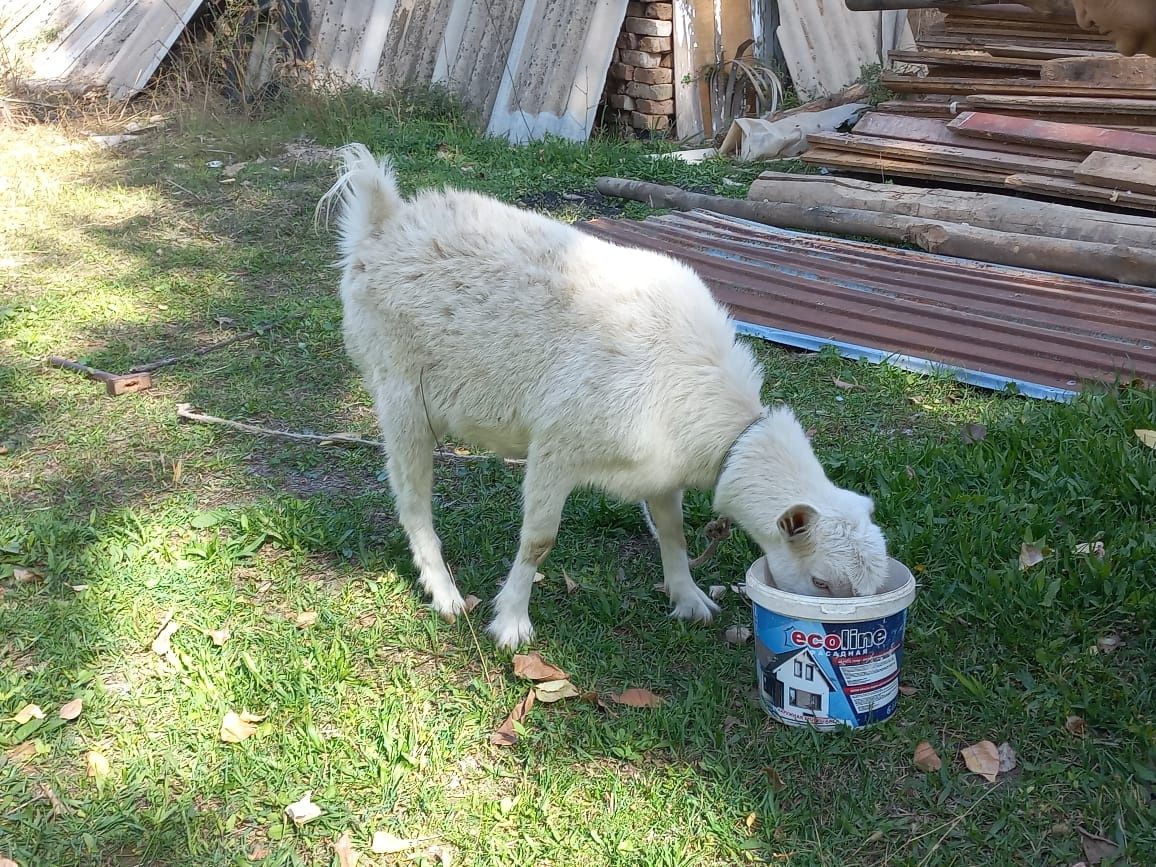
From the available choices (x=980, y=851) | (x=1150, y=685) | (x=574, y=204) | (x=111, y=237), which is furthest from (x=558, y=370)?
(x=111, y=237)

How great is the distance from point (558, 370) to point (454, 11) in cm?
835

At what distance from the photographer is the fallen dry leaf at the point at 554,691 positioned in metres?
3.46

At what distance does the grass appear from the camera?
2.97 m

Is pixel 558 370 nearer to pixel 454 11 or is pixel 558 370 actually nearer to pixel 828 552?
pixel 828 552

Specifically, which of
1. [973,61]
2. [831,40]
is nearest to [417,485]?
[973,61]

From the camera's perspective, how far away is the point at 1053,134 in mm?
7469

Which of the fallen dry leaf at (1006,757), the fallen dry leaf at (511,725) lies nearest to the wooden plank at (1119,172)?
the fallen dry leaf at (1006,757)

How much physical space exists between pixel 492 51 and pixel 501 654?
26.9 ft

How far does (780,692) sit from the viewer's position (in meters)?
3.21

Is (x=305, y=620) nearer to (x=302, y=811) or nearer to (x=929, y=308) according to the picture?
(x=302, y=811)

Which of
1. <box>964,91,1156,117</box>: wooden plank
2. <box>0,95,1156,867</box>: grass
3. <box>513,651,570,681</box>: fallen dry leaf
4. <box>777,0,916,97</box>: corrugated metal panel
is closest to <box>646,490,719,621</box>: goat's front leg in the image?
<box>0,95,1156,867</box>: grass

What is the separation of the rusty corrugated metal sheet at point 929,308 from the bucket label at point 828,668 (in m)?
2.44

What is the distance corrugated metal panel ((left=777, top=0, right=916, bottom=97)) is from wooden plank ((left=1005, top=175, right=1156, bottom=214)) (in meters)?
3.75

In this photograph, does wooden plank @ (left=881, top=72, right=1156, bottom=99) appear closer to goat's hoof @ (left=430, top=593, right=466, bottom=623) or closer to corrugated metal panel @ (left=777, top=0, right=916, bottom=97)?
corrugated metal panel @ (left=777, top=0, right=916, bottom=97)
